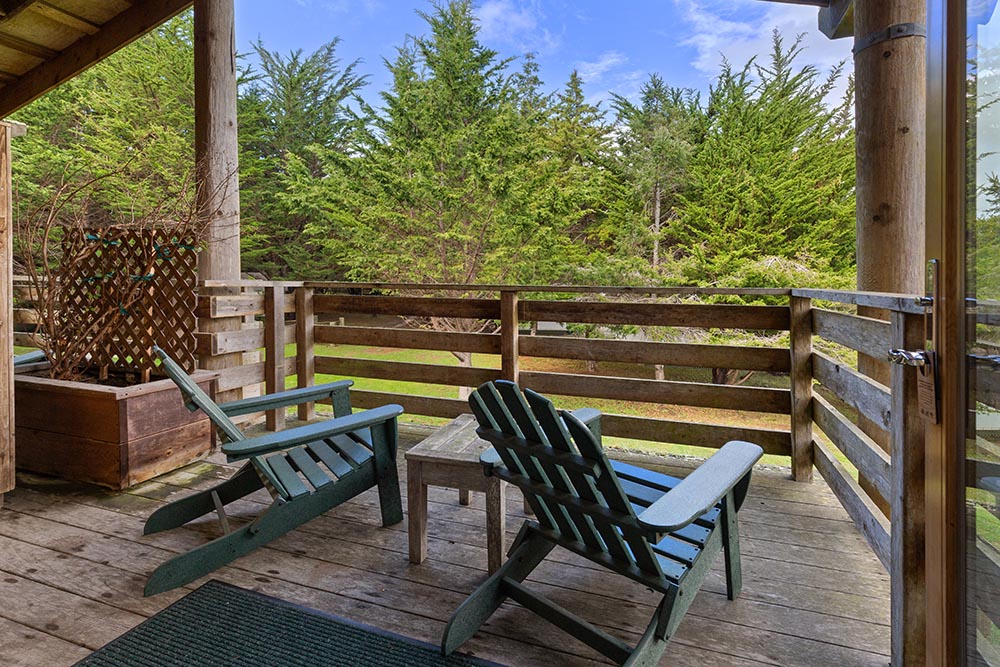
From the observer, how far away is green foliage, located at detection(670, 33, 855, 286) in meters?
7.09

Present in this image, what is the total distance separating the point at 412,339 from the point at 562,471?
242 centimetres

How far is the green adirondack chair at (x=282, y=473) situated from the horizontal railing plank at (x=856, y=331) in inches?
67.7

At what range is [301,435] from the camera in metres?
1.91

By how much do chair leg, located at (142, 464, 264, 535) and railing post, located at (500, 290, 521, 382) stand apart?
1.52 meters

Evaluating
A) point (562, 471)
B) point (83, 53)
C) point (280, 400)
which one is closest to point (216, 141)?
point (83, 53)

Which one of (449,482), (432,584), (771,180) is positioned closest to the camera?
(432,584)

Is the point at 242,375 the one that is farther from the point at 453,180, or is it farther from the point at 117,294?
the point at 453,180

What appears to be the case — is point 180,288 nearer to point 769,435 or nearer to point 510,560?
point 510,560

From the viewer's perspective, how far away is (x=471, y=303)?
3.45 metres

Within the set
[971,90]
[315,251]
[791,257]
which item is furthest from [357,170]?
[971,90]

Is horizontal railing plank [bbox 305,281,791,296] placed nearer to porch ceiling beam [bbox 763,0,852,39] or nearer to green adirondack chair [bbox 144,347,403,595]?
green adirondack chair [bbox 144,347,403,595]

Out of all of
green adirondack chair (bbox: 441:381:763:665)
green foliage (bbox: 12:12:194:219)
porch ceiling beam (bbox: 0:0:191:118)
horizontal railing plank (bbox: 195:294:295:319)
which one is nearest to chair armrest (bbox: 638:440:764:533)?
green adirondack chair (bbox: 441:381:763:665)

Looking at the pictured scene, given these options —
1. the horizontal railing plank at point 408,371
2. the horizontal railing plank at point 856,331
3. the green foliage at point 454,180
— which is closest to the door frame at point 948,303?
the horizontal railing plank at point 856,331

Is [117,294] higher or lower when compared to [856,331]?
higher
